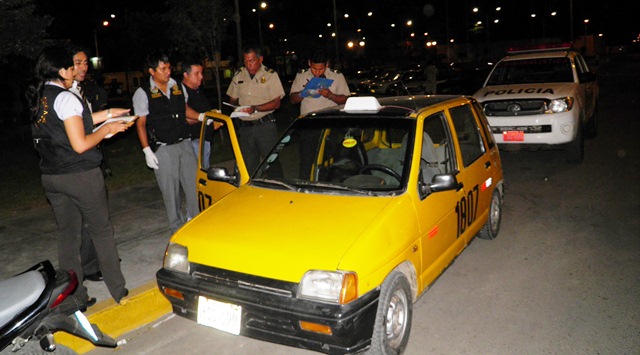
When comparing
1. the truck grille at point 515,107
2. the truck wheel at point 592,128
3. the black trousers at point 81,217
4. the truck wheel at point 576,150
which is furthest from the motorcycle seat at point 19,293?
the truck wheel at point 592,128

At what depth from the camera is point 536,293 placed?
469 cm

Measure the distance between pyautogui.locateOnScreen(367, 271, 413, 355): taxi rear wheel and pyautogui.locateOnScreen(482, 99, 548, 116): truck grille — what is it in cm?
679

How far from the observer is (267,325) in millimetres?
3273

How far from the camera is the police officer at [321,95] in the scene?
23.1 feet

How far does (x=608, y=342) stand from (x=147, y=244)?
4577mm

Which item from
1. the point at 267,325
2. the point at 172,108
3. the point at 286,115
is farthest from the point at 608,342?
the point at 286,115

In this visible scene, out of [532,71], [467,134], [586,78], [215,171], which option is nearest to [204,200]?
[215,171]

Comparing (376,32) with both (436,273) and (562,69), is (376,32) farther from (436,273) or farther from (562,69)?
(436,273)

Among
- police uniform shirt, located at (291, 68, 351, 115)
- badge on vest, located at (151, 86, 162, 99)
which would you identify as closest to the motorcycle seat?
badge on vest, located at (151, 86, 162, 99)

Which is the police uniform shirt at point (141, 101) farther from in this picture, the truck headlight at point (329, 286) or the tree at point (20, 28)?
the tree at point (20, 28)

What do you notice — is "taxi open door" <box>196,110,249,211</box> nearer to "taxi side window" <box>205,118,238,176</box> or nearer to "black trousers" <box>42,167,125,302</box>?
"taxi side window" <box>205,118,238,176</box>

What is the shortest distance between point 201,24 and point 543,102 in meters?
7.83

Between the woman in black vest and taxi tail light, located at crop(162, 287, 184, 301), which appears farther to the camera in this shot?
the woman in black vest

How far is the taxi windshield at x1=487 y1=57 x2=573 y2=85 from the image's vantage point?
33.6ft
